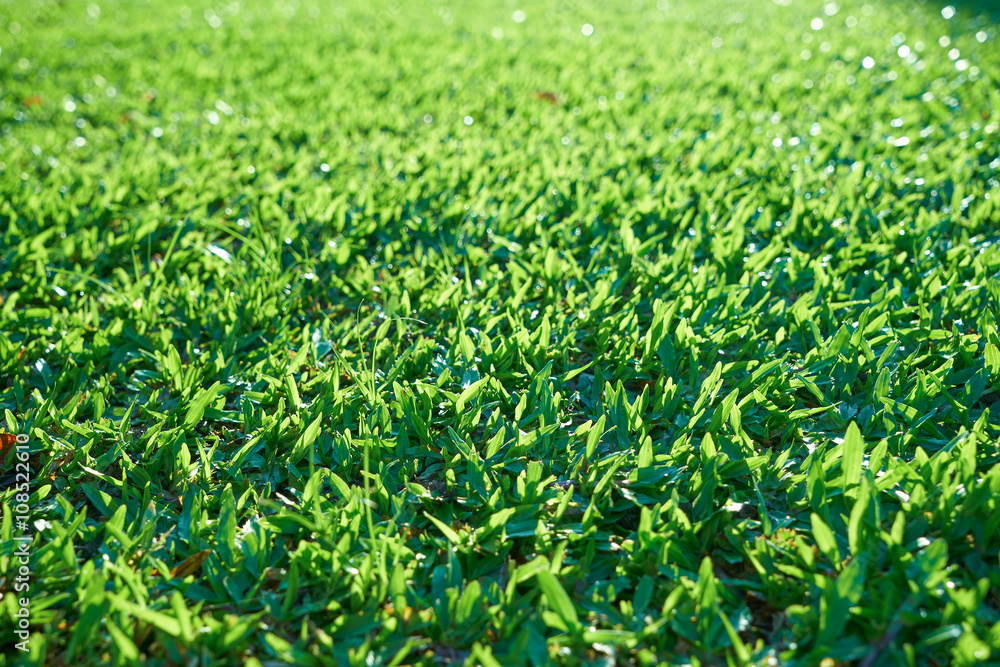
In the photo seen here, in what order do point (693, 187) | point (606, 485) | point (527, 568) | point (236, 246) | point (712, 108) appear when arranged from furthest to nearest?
1. point (712, 108)
2. point (693, 187)
3. point (236, 246)
4. point (606, 485)
5. point (527, 568)

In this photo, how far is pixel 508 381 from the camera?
6.12ft

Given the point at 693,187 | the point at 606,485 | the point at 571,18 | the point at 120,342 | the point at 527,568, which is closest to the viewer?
the point at 527,568

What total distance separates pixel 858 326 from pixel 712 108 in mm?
2068

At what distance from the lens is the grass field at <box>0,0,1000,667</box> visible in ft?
4.19

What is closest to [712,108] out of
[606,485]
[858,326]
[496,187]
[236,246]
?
[496,187]

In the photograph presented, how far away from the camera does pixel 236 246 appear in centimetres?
Result: 255

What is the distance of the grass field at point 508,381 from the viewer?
128 cm

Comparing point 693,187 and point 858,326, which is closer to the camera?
point 858,326

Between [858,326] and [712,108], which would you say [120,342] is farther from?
[712,108]

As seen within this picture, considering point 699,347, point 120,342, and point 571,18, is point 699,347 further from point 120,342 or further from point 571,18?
point 571,18

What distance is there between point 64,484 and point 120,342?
547mm

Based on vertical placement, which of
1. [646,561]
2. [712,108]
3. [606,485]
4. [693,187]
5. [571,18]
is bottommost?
[646,561]

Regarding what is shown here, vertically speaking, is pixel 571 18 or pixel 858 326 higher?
pixel 571 18

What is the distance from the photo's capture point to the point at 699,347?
6.30ft
